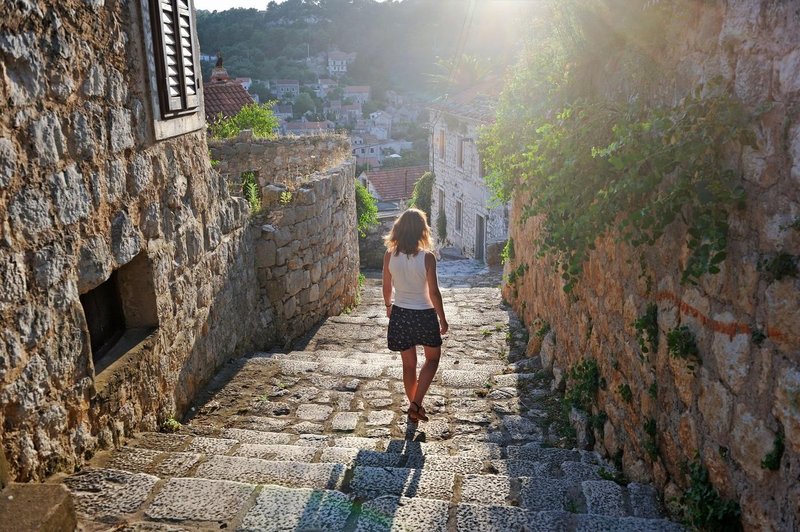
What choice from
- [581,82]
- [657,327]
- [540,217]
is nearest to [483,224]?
[540,217]

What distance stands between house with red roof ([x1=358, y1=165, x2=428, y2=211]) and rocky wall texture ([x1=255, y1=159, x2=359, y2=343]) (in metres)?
28.9

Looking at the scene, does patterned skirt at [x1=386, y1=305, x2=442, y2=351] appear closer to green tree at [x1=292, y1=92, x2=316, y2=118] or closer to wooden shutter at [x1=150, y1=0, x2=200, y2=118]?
wooden shutter at [x1=150, y1=0, x2=200, y2=118]

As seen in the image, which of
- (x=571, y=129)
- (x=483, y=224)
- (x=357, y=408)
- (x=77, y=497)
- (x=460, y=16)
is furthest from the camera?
(x=460, y=16)

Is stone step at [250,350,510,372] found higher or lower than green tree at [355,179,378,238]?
lower

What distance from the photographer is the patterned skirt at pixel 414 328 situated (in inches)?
176

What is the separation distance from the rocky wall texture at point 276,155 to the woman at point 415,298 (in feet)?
22.5

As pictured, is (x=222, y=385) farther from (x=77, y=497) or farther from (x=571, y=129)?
(x=571, y=129)

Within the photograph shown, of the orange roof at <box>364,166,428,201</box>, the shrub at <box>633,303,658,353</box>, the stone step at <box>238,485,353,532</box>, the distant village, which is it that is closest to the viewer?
the stone step at <box>238,485,353,532</box>

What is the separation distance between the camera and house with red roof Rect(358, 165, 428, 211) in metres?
38.8

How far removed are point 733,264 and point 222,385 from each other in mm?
3691

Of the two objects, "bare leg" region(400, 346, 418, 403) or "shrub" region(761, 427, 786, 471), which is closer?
"shrub" region(761, 427, 786, 471)

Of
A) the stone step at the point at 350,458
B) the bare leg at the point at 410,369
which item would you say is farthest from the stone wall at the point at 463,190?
the stone step at the point at 350,458

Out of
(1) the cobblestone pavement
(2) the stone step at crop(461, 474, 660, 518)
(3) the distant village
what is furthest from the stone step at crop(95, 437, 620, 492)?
(3) the distant village

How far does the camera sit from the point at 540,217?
6.39 metres
